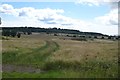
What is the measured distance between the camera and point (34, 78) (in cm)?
2261

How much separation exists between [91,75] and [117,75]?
188 cm

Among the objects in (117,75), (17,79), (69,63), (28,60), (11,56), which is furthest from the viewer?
(11,56)

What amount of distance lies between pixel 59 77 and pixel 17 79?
2.97 m

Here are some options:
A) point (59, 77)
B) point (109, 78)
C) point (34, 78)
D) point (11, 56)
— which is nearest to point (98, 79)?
point (109, 78)

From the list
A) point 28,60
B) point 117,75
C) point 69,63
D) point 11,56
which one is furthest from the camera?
point 11,56

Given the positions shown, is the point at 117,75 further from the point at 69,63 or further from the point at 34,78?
the point at 69,63

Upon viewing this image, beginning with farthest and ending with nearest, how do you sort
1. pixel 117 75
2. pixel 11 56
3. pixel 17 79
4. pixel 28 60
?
pixel 11 56 < pixel 28 60 < pixel 117 75 < pixel 17 79

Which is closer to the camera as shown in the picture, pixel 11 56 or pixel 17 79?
pixel 17 79

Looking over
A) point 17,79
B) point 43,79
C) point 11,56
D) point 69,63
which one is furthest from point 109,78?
point 11,56

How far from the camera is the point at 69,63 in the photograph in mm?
33094

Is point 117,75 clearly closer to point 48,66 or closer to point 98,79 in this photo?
point 98,79

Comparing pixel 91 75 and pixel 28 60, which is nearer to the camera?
pixel 91 75

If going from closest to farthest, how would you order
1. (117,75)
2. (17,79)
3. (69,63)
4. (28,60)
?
(17,79) < (117,75) < (69,63) < (28,60)

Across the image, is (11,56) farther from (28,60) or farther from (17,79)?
(17,79)
